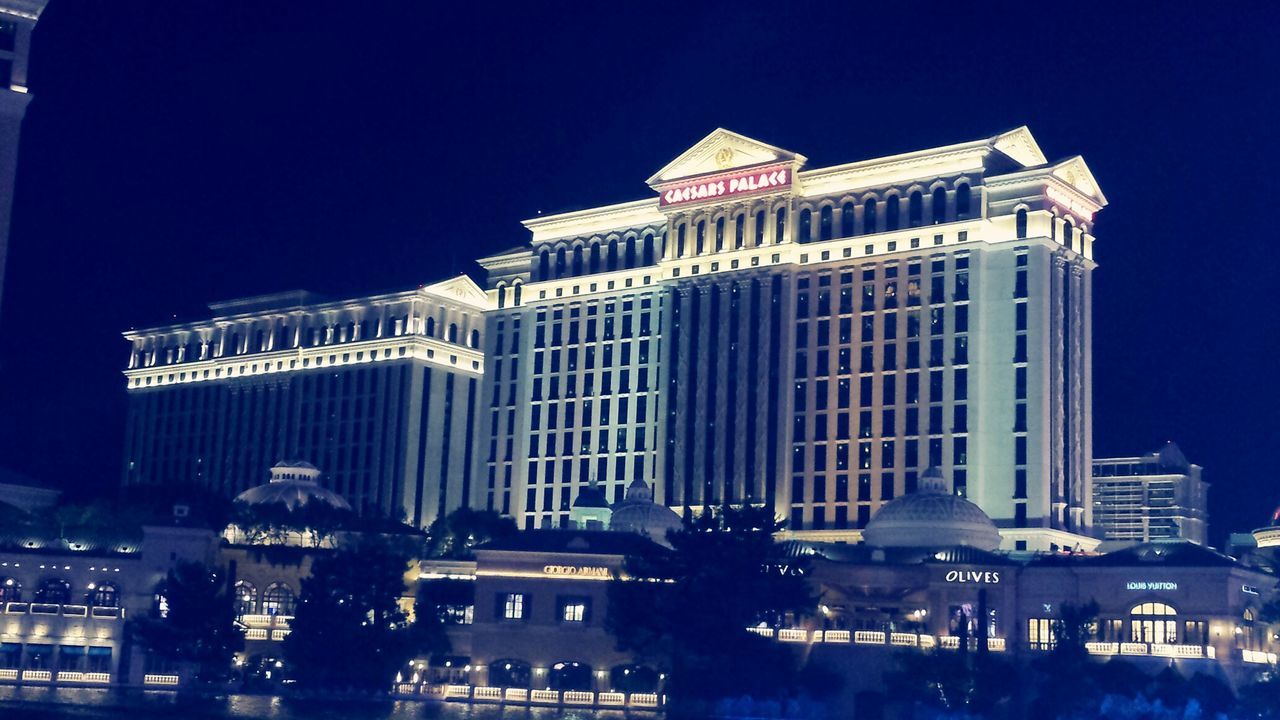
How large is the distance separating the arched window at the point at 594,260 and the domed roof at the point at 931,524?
5233cm

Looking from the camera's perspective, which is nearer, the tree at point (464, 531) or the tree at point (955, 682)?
the tree at point (955, 682)

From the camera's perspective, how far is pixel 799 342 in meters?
174

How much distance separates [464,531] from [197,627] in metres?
35.1

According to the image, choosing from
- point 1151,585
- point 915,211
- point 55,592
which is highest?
point 915,211

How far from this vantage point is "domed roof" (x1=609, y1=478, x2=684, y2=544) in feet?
511

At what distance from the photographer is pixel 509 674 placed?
140125 millimetres

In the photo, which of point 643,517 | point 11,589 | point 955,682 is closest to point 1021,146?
point 643,517

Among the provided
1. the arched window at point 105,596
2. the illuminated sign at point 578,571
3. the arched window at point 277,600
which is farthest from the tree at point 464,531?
the arched window at point 105,596

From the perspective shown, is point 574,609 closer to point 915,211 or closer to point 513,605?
point 513,605

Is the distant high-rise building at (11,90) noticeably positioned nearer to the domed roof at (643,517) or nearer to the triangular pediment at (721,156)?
the domed roof at (643,517)

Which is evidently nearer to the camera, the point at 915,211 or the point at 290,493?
the point at 290,493

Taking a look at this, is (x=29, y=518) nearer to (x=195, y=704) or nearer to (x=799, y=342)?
(x=195, y=704)

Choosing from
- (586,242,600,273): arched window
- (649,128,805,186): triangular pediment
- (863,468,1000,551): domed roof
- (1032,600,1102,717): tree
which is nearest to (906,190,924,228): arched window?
(649,128,805,186): triangular pediment

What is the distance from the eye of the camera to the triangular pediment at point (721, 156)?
174875mm
